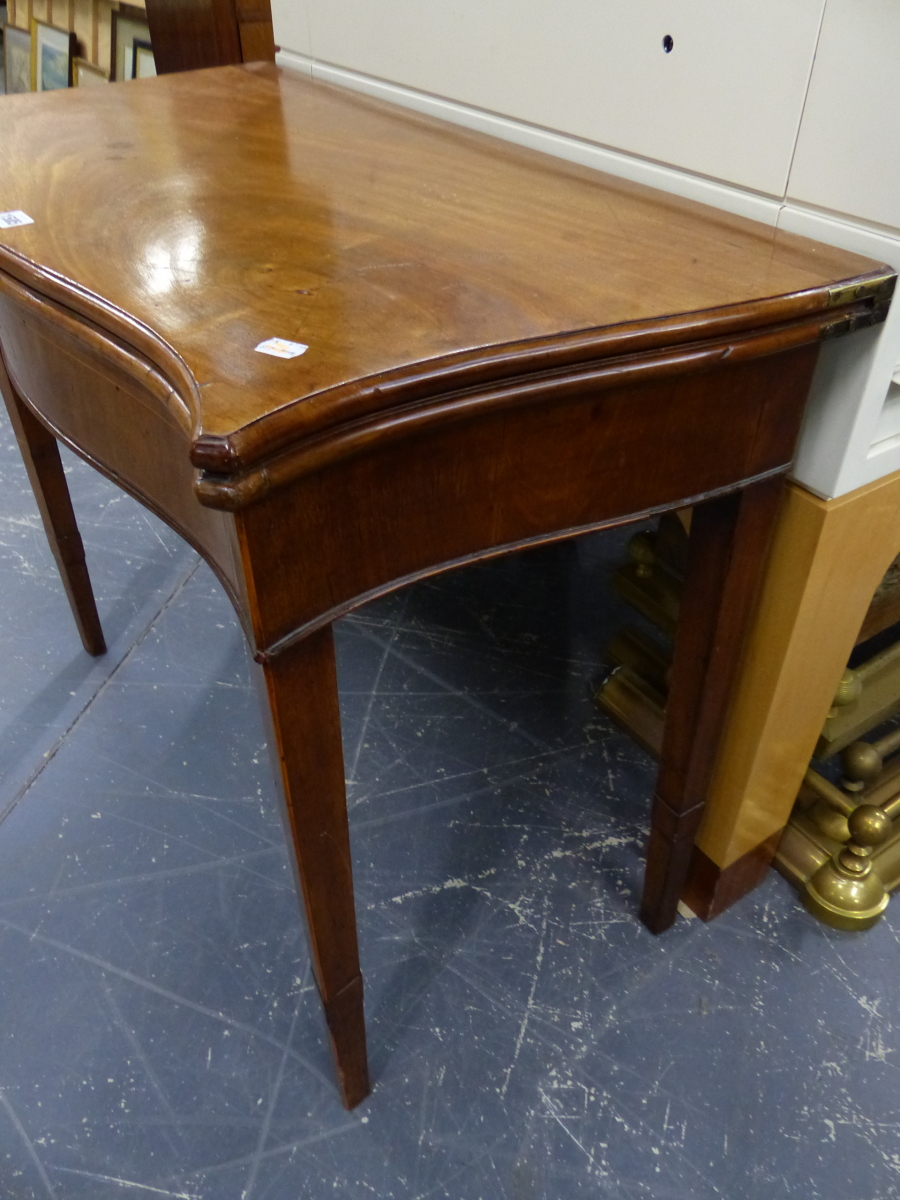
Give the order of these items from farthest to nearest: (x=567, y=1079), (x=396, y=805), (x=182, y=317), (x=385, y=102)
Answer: (x=396, y=805) < (x=385, y=102) < (x=567, y=1079) < (x=182, y=317)

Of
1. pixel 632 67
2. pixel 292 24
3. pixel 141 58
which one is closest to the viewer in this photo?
pixel 632 67

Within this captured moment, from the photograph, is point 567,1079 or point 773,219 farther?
point 567,1079

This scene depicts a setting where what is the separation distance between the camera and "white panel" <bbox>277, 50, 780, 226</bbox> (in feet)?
2.25

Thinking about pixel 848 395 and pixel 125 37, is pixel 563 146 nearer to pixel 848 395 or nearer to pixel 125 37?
pixel 848 395

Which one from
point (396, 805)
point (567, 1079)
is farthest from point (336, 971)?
point (396, 805)

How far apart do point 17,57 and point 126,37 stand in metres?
0.74

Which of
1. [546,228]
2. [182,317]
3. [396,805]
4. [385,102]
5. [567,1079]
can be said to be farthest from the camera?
[396,805]

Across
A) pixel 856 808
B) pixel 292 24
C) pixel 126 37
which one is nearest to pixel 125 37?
pixel 126 37

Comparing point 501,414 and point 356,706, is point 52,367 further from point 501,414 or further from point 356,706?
point 356,706

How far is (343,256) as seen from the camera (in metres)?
0.59

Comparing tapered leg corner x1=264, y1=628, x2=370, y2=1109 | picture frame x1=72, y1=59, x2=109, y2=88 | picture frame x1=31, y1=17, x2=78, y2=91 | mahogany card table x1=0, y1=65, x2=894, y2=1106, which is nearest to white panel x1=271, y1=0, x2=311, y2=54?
mahogany card table x1=0, y1=65, x2=894, y2=1106

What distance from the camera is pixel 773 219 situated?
67cm

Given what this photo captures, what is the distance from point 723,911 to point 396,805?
37cm

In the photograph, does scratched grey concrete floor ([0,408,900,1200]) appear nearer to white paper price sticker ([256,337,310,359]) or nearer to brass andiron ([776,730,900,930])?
brass andiron ([776,730,900,930])
